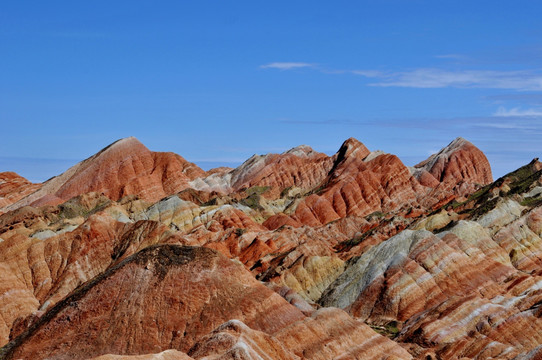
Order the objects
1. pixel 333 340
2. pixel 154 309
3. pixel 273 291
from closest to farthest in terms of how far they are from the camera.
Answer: pixel 154 309 < pixel 333 340 < pixel 273 291

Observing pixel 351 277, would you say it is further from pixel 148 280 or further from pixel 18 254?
pixel 148 280

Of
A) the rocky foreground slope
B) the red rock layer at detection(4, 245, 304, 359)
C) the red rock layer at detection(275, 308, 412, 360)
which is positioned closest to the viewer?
the red rock layer at detection(4, 245, 304, 359)

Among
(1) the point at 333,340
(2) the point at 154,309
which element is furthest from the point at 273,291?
(2) the point at 154,309

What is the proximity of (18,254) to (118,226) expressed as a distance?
21.2 metres

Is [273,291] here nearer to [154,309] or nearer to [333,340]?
[333,340]

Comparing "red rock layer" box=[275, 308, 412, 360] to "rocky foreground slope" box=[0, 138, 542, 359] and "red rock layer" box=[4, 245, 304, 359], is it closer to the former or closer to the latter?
"rocky foreground slope" box=[0, 138, 542, 359]

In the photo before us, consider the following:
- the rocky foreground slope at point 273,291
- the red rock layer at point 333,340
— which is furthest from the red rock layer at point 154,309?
the red rock layer at point 333,340

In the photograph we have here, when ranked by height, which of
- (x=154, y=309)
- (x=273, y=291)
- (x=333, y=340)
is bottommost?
(x=333, y=340)

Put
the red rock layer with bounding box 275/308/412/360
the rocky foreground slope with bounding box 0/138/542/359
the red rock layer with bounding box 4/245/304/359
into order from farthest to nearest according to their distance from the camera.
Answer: the red rock layer with bounding box 275/308/412/360 < the rocky foreground slope with bounding box 0/138/542/359 < the red rock layer with bounding box 4/245/304/359

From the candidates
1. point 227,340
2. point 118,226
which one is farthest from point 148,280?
point 118,226

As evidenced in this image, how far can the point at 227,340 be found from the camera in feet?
243

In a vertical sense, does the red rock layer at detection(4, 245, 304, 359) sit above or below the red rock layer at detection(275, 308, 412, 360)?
above

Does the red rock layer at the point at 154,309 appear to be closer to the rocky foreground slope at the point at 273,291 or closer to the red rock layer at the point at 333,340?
the rocky foreground slope at the point at 273,291

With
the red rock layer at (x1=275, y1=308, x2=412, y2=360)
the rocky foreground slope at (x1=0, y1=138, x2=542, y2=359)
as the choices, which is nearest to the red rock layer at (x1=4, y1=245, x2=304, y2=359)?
the rocky foreground slope at (x1=0, y1=138, x2=542, y2=359)
